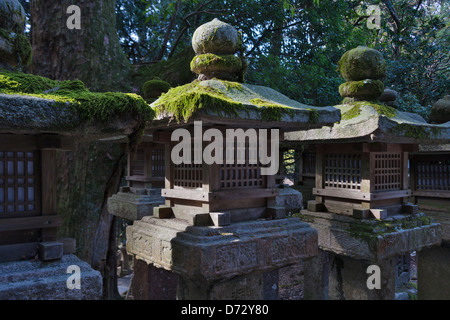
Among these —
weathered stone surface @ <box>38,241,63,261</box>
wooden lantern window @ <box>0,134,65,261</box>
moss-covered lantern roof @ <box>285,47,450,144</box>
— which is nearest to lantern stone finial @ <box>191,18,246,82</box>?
moss-covered lantern roof @ <box>285,47,450,144</box>

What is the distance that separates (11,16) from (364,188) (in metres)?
5.32

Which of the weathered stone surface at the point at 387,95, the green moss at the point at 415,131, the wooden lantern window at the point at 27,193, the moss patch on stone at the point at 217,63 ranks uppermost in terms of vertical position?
the moss patch on stone at the point at 217,63

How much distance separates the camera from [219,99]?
3.61m

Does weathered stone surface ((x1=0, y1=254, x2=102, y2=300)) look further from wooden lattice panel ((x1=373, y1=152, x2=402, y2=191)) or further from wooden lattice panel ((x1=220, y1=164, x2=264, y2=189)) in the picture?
wooden lattice panel ((x1=373, y1=152, x2=402, y2=191))

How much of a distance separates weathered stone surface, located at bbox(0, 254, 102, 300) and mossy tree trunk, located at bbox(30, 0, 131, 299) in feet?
14.0

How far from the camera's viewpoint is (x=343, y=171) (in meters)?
5.96

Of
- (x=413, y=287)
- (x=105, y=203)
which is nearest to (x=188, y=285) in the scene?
(x=105, y=203)

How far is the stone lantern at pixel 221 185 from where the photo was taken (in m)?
3.92

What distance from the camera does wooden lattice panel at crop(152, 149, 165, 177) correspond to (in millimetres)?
7355

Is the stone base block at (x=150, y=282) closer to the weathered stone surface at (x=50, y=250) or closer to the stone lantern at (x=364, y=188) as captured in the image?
the stone lantern at (x=364, y=188)

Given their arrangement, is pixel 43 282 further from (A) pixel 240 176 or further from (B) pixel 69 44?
(B) pixel 69 44

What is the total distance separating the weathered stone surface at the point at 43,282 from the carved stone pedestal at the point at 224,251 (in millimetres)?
1093

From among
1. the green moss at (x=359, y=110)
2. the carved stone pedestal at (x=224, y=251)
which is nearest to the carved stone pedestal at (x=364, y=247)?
the carved stone pedestal at (x=224, y=251)

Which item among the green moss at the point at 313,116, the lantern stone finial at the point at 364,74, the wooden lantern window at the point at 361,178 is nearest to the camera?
the green moss at the point at 313,116
